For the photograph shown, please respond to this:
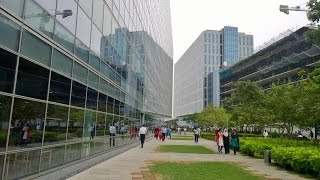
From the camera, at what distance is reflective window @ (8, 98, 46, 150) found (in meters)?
9.03

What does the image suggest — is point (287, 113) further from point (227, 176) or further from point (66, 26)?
point (66, 26)

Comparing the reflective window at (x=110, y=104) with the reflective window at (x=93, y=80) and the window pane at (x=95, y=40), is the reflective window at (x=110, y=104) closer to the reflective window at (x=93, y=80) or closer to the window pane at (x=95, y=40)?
the reflective window at (x=93, y=80)

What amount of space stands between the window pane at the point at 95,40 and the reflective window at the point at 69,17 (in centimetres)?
292

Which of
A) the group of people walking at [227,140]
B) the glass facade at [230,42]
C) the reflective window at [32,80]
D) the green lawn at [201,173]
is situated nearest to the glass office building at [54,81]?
the reflective window at [32,80]

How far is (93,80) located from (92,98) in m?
0.89

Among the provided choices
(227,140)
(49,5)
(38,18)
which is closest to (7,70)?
(38,18)

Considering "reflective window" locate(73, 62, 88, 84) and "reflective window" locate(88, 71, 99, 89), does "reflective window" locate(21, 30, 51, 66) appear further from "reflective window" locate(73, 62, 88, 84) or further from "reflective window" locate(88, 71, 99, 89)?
"reflective window" locate(88, 71, 99, 89)

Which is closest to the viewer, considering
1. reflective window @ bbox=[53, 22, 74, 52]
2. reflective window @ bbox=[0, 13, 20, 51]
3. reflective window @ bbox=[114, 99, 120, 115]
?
reflective window @ bbox=[0, 13, 20, 51]

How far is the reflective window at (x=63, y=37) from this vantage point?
11898 millimetres

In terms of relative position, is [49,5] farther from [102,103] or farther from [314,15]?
[102,103]

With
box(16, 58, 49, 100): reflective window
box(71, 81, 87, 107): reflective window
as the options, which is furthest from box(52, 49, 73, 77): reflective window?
box(71, 81, 87, 107): reflective window

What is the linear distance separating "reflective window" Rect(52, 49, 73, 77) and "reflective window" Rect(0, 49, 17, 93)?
3.00 metres

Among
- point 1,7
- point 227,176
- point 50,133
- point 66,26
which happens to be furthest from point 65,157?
point 1,7

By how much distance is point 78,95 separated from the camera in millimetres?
14961
